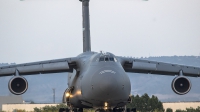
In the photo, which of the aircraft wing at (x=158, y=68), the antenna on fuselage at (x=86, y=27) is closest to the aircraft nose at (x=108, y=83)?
the aircraft wing at (x=158, y=68)

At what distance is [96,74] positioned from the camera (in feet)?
67.8

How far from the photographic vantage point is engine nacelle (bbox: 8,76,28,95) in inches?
987

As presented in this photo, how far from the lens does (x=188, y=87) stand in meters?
25.6

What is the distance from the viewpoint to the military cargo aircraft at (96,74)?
20.3m

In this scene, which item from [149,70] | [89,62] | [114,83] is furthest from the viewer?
[149,70]

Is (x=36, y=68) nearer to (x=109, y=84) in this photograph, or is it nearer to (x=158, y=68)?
(x=158, y=68)

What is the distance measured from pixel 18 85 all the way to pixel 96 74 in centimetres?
583

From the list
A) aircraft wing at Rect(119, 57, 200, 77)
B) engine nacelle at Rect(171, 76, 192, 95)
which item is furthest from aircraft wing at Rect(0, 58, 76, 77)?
engine nacelle at Rect(171, 76, 192, 95)

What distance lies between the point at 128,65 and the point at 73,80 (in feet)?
9.08

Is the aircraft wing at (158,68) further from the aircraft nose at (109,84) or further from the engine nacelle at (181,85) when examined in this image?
the aircraft nose at (109,84)

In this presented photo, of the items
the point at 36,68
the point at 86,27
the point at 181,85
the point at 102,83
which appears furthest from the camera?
the point at 86,27

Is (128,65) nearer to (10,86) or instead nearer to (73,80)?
(73,80)

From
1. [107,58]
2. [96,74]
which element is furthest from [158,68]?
[96,74]

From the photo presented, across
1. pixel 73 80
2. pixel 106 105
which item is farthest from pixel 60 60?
pixel 106 105
